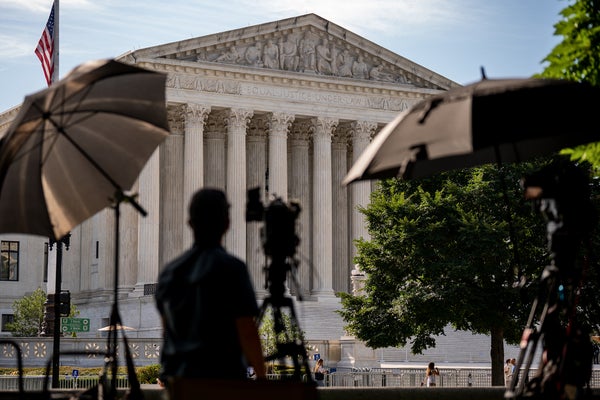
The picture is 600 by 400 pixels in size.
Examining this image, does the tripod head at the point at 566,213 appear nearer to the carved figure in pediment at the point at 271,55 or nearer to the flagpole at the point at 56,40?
the flagpole at the point at 56,40

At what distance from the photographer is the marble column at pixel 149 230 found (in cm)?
6594

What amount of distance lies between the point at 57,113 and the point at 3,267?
73.7 m

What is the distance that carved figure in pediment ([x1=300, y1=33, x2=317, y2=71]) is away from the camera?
238ft

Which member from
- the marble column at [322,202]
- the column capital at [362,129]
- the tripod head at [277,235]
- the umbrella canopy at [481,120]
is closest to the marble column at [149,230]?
the marble column at [322,202]

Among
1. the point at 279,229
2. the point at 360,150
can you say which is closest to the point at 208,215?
the point at 279,229

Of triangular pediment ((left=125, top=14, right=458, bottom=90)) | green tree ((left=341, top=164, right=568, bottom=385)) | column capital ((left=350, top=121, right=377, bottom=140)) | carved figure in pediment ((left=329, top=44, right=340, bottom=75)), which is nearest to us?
green tree ((left=341, top=164, right=568, bottom=385))

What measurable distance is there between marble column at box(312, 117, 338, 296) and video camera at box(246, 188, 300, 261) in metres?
60.9

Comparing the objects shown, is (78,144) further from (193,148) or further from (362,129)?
(362,129)

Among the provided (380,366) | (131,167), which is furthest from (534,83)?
(380,366)

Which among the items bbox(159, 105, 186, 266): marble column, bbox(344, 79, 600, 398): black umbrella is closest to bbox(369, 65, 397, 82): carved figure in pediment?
bbox(159, 105, 186, 266): marble column

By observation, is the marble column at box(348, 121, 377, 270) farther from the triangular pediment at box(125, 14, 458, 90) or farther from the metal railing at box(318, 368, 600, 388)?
the metal railing at box(318, 368, 600, 388)

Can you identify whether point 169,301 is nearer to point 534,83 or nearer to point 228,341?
point 228,341

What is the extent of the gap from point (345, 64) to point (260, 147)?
8065 mm

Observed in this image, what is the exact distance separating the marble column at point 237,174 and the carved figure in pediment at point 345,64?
8.44 metres
